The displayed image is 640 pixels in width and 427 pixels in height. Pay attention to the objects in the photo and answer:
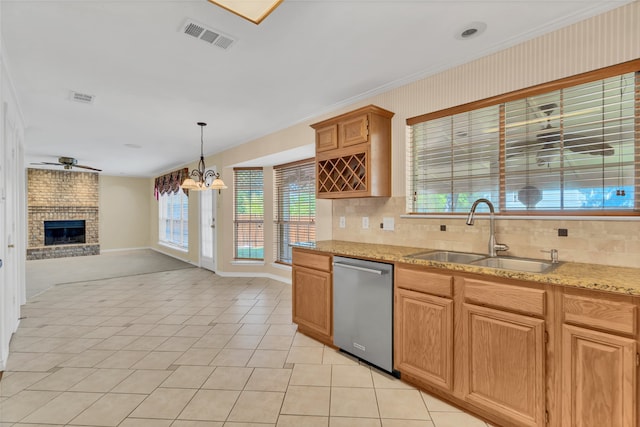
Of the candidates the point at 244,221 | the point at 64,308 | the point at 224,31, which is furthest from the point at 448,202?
the point at 64,308

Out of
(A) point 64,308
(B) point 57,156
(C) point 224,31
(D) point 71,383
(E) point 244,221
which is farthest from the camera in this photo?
(B) point 57,156

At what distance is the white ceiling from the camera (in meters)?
1.92

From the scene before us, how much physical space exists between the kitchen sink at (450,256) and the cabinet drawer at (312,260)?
86 centimetres

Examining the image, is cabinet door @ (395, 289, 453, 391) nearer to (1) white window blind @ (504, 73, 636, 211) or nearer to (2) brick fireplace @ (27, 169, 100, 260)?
(1) white window blind @ (504, 73, 636, 211)

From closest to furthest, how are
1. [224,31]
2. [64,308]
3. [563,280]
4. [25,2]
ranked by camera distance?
[563,280] → [25,2] → [224,31] → [64,308]

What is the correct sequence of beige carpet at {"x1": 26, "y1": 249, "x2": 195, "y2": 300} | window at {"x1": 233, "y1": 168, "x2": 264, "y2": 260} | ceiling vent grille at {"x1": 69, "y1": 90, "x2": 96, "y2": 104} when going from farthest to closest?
window at {"x1": 233, "y1": 168, "x2": 264, "y2": 260}
beige carpet at {"x1": 26, "y1": 249, "x2": 195, "y2": 300}
ceiling vent grille at {"x1": 69, "y1": 90, "x2": 96, "y2": 104}

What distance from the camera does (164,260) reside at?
801cm

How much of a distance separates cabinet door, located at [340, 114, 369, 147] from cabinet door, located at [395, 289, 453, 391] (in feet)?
4.81

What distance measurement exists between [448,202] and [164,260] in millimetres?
7613

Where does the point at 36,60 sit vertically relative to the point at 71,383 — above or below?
above

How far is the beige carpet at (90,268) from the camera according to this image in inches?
226

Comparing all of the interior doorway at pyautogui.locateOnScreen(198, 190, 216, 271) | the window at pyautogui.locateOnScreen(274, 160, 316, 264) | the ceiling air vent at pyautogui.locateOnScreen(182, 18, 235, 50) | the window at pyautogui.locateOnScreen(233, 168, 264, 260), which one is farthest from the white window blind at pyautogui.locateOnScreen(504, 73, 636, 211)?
the interior doorway at pyautogui.locateOnScreen(198, 190, 216, 271)

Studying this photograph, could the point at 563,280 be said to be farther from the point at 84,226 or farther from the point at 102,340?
the point at 84,226

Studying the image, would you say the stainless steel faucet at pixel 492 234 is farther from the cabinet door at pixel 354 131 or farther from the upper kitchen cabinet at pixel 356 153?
the cabinet door at pixel 354 131
